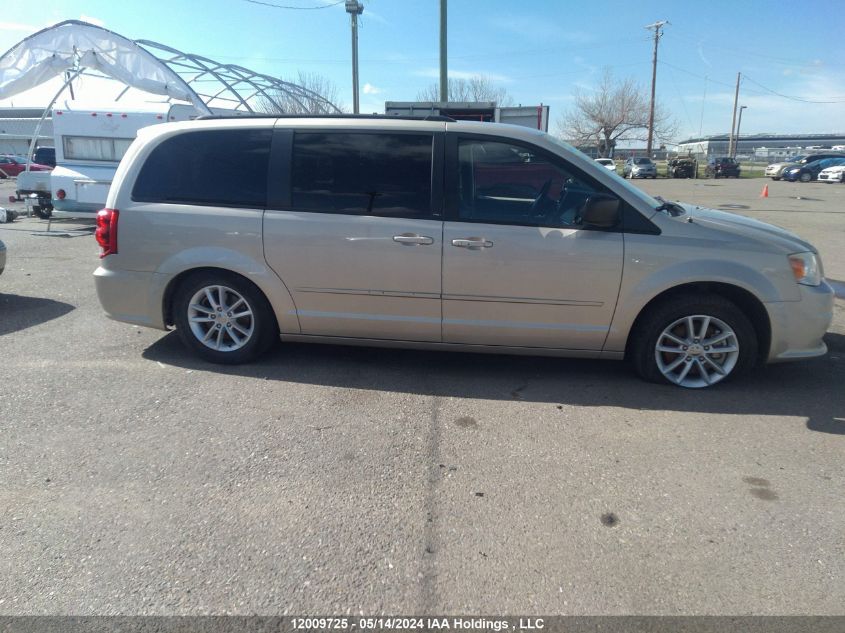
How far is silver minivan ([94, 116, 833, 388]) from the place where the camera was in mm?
4277

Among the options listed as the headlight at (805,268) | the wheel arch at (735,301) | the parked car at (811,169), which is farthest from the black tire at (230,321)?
the parked car at (811,169)

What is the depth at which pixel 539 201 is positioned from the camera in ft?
14.5

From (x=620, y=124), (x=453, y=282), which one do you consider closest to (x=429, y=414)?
(x=453, y=282)

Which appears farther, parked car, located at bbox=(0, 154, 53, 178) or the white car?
the white car

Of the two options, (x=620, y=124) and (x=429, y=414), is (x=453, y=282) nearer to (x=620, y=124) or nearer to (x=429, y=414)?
(x=429, y=414)

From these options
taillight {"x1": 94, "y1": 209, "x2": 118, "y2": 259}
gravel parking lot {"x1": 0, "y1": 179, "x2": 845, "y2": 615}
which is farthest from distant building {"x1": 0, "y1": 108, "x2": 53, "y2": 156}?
gravel parking lot {"x1": 0, "y1": 179, "x2": 845, "y2": 615}

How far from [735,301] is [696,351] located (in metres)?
0.46

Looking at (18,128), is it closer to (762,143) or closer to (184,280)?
(184,280)

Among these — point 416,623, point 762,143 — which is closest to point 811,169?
point 416,623

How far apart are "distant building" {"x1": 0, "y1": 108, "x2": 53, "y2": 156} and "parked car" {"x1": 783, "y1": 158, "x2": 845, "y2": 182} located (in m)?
63.7

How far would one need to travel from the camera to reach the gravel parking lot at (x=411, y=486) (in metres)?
2.44

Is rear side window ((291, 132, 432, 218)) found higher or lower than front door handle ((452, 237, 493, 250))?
higher

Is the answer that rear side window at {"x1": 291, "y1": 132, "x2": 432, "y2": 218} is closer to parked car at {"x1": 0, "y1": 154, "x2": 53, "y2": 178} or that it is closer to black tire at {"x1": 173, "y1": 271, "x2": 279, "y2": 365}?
black tire at {"x1": 173, "y1": 271, "x2": 279, "y2": 365}

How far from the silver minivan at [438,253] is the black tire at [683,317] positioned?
0.01 meters
